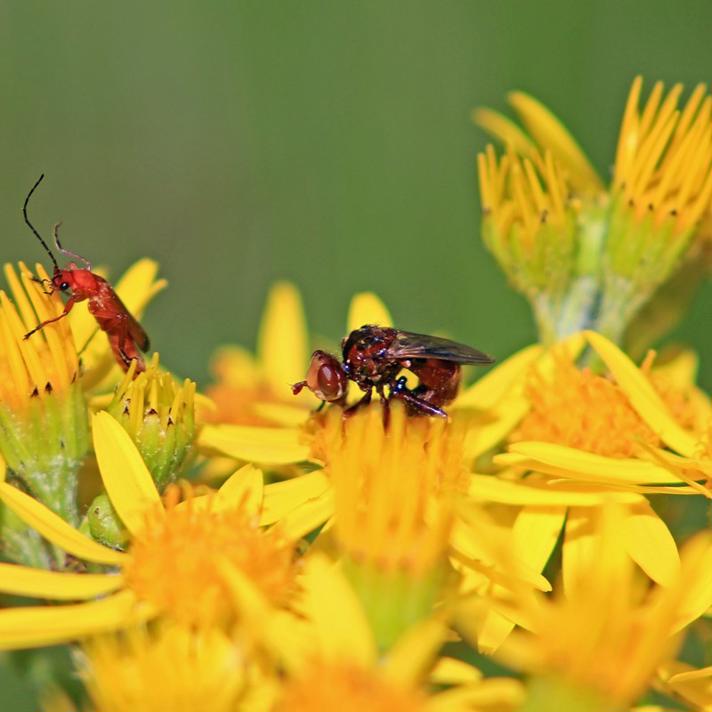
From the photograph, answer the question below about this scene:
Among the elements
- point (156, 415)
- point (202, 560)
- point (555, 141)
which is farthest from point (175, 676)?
point (555, 141)

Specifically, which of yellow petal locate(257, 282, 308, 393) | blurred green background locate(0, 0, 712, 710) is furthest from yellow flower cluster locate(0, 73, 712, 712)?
blurred green background locate(0, 0, 712, 710)

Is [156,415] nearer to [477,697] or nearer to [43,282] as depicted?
[43,282]

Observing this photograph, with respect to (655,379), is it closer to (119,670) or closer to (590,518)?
(590,518)

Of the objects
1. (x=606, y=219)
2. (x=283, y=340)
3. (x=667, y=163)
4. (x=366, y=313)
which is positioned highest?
(x=667, y=163)

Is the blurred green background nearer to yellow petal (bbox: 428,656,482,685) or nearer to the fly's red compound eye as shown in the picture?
the fly's red compound eye

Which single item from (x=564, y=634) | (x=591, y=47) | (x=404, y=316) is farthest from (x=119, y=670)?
(x=591, y=47)

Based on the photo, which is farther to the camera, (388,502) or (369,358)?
(369,358)

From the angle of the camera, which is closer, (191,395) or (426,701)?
(426,701)
